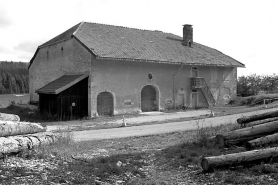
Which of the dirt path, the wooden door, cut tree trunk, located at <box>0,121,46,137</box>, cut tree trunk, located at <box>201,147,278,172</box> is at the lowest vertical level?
the dirt path

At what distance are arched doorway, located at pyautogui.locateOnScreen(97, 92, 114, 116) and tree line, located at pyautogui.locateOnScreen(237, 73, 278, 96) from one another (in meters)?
18.4

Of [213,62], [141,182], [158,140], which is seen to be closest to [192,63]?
[213,62]

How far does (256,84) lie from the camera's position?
1348 inches

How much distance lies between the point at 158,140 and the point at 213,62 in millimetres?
17292

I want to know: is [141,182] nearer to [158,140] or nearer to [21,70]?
[158,140]

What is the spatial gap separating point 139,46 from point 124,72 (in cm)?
334

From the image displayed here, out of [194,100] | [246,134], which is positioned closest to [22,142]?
[246,134]

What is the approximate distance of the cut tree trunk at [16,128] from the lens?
26.1 ft

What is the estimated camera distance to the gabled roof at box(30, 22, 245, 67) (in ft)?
70.7

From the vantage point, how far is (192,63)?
2498 cm

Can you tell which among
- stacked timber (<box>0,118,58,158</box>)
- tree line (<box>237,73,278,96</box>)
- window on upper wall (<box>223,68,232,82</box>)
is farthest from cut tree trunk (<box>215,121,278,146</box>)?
tree line (<box>237,73,278,96</box>)

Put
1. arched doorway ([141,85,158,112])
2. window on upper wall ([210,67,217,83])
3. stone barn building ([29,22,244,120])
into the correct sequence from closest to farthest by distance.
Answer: stone barn building ([29,22,244,120]) < arched doorway ([141,85,158,112]) < window on upper wall ([210,67,217,83])

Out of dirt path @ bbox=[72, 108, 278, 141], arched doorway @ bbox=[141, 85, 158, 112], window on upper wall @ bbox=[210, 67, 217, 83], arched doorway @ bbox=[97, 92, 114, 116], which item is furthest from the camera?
window on upper wall @ bbox=[210, 67, 217, 83]

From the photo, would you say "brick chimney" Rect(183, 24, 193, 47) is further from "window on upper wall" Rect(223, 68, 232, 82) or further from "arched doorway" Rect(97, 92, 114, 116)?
"arched doorway" Rect(97, 92, 114, 116)
